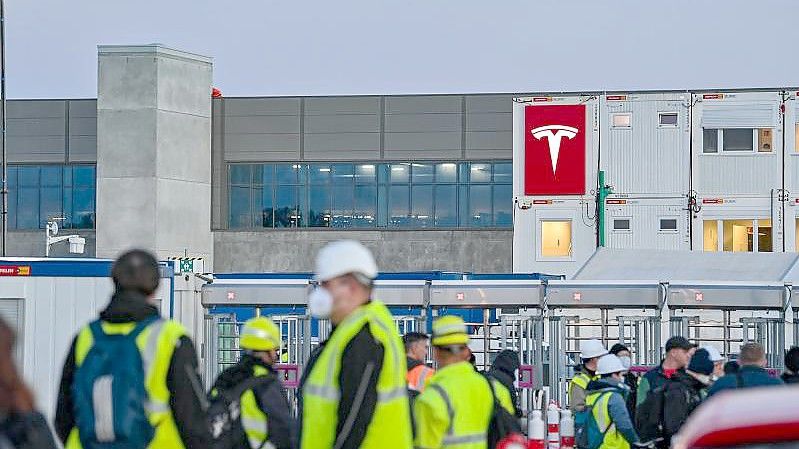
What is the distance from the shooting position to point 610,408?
42.8ft

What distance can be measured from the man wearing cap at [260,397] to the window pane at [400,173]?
42.7 meters

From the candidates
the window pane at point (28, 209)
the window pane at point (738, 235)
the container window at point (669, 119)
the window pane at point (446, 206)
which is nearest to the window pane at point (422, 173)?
the window pane at point (446, 206)

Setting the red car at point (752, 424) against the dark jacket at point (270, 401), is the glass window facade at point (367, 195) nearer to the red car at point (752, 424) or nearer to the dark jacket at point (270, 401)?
the dark jacket at point (270, 401)

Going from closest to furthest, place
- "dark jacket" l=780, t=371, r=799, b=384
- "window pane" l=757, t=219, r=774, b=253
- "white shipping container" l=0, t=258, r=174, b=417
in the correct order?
"dark jacket" l=780, t=371, r=799, b=384, "white shipping container" l=0, t=258, r=174, b=417, "window pane" l=757, t=219, r=774, b=253

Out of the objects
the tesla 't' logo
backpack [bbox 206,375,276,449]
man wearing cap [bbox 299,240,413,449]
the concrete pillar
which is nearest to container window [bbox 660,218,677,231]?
the tesla 't' logo

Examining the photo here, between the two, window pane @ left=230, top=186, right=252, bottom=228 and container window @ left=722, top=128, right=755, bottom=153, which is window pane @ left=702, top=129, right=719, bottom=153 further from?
window pane @ left=230, top=186, right=252, bottom=228

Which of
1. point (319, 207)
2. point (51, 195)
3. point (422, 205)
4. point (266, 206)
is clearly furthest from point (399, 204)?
point (51, 195)

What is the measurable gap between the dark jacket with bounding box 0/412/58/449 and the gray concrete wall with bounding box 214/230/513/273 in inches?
1796

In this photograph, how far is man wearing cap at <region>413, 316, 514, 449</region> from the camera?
7797 mm

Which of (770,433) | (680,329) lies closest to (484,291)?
(680,329)

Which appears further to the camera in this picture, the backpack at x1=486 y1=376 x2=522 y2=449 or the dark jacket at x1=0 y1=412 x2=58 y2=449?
the backpack at x1=486 y1=376 x2=522 y2=449

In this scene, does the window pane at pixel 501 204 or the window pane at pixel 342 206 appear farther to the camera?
the window pane at pixel 342 206

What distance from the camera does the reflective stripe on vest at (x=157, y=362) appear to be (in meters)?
6.46

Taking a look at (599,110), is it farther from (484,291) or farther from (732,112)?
(484,291)
